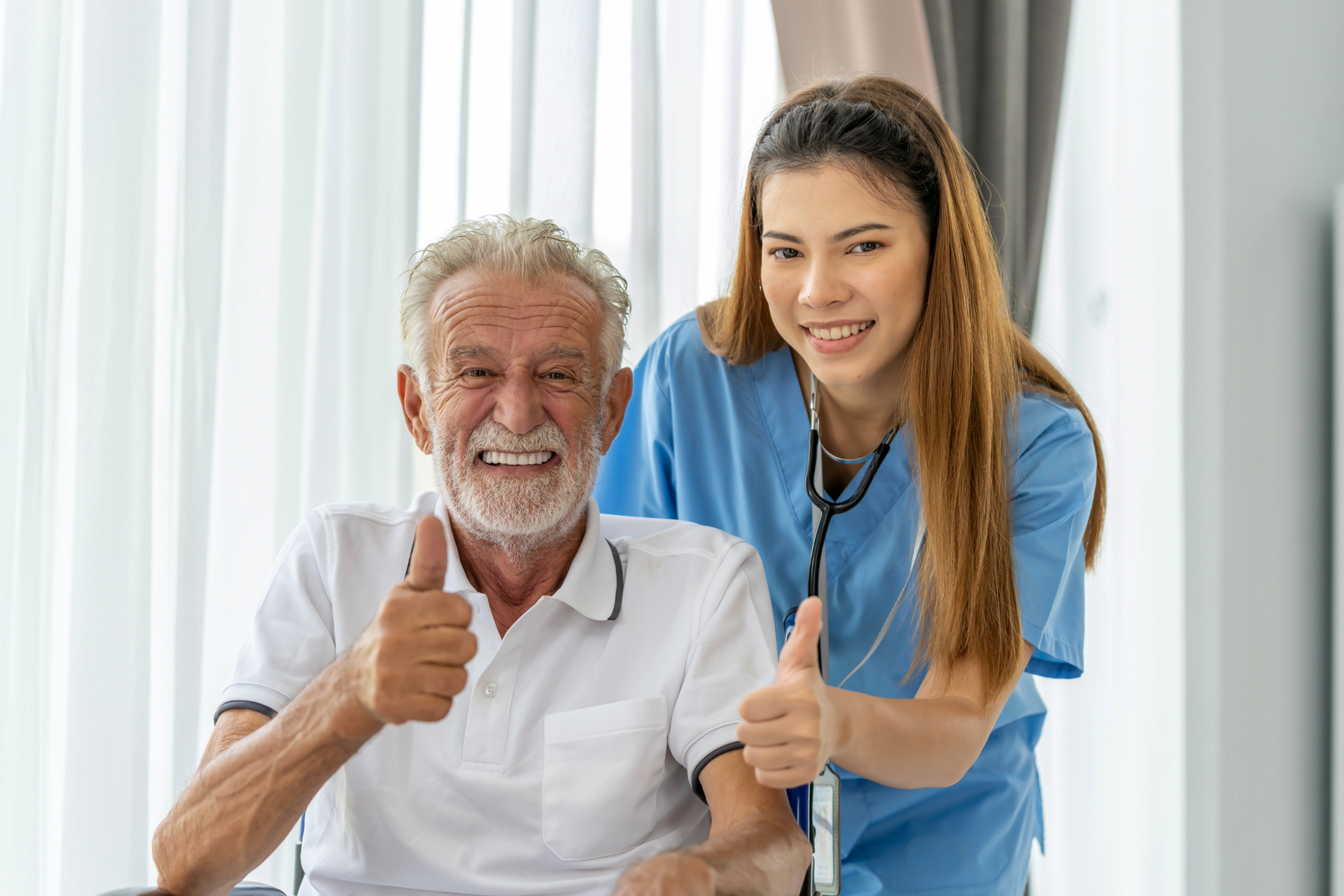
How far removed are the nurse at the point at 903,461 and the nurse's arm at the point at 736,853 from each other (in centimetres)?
10

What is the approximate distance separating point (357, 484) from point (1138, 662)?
1.79 m

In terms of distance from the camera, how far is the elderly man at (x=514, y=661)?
3.57 feet

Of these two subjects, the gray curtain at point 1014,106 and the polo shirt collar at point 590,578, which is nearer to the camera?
the polo shirt collar at point 590,578

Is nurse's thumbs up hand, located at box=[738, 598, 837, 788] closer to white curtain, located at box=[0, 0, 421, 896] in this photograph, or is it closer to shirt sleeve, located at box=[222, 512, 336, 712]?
shirt sleeve, located at box=[222, 512, 336, 712]

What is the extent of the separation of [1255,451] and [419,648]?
6.19 ft

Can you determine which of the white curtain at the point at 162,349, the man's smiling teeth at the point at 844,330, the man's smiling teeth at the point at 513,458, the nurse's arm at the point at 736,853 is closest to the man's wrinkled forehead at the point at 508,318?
the man's smiling teeth at the point at 513,458

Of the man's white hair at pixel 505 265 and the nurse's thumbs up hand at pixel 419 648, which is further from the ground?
the man's white hair at pixel 505 265

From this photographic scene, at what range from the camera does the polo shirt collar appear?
1.28m

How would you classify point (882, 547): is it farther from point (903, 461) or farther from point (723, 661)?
point (723, 661)

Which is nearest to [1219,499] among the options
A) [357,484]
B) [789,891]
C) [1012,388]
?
[1012,388]

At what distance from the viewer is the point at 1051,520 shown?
1415 millimetres

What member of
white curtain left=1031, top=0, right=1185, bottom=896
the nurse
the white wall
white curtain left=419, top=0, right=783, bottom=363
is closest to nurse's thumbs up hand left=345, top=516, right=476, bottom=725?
the nurse

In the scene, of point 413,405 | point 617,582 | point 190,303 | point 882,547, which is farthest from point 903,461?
point 190,303

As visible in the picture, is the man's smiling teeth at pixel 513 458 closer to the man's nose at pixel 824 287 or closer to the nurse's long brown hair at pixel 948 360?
the man's nose at pixel 824 287
